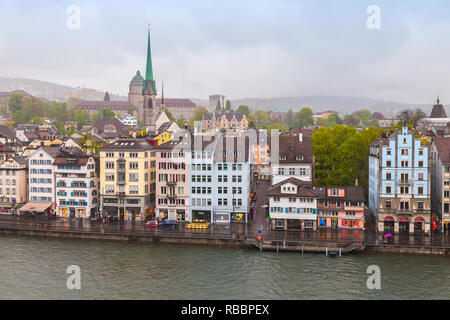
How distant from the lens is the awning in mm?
84438

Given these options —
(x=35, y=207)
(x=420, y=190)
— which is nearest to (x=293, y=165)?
(x=420, y=190)

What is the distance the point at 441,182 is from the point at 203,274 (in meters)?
37.6

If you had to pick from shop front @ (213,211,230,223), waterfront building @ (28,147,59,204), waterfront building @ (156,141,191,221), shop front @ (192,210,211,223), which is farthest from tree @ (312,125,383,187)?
waterfront building @ (28,147,59,204)

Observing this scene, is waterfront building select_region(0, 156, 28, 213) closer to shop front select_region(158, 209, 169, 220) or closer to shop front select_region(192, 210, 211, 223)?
shop front select_region(158, 209, 169, 220)

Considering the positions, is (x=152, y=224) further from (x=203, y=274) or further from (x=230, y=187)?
(x=203, y=274)

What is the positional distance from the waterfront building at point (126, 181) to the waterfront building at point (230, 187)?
38.1ft

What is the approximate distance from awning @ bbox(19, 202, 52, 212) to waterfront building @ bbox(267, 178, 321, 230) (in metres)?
37.7

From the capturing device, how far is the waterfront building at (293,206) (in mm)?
73062

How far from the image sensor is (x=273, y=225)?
74125 mm

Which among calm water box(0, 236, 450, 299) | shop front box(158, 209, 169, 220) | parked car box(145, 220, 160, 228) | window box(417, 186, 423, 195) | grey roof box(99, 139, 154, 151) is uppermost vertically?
grey roof box(99, 139, 154, 151)

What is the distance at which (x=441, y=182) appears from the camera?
2857 inches
